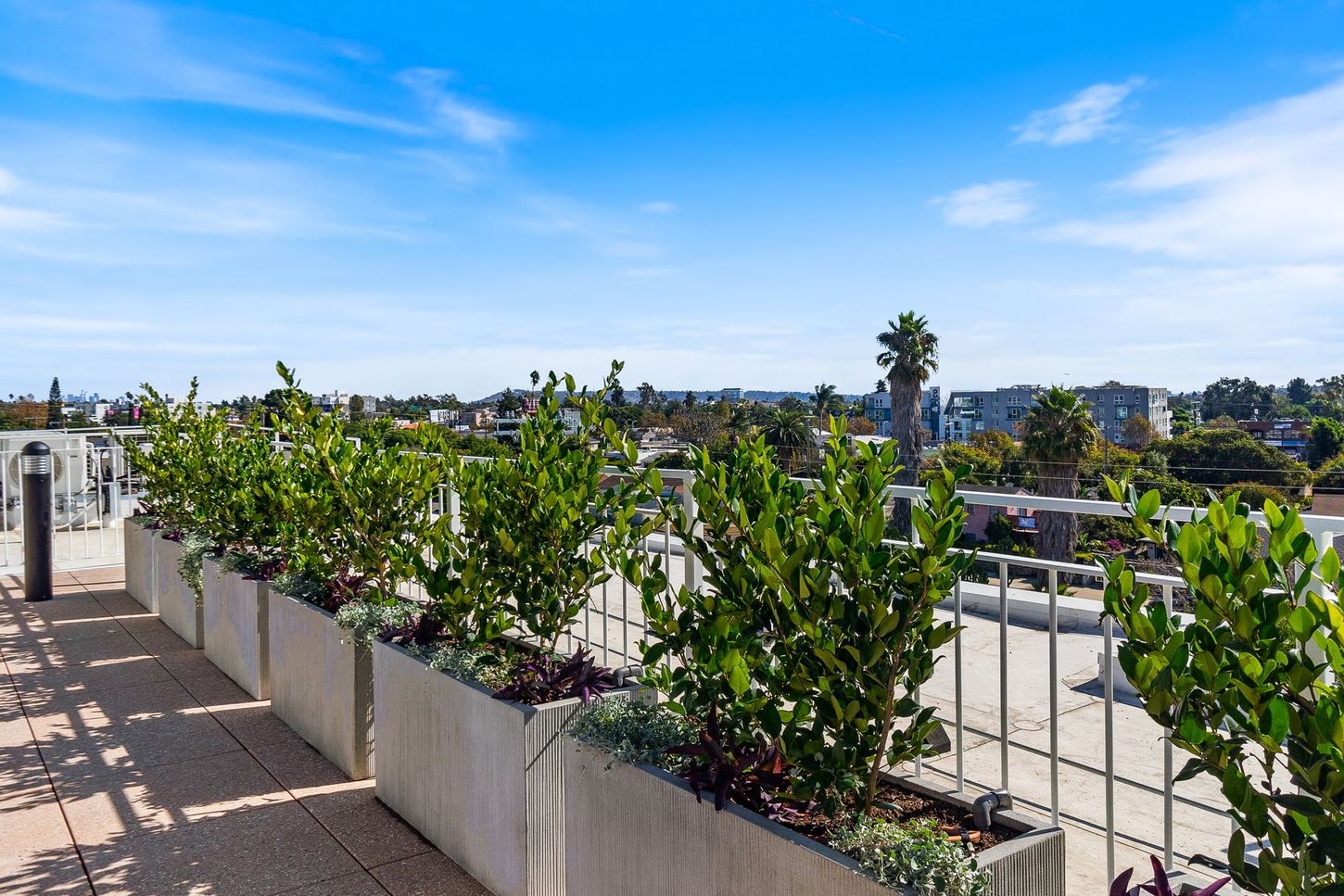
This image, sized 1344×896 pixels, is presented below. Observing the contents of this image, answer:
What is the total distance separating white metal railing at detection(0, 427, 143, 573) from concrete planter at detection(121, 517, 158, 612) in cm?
184

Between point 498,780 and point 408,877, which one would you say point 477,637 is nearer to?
point 498,780

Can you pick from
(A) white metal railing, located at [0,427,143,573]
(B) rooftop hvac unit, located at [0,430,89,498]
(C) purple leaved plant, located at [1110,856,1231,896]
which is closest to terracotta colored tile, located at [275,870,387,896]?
(C) purple leaved plant, located at [1110,856,1231,896]

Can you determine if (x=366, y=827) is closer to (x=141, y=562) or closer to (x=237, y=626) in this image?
(x=237, y=626)

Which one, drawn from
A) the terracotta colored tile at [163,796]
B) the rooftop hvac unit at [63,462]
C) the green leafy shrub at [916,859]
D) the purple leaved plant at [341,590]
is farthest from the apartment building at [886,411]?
the green leafy shrub at [916,859]

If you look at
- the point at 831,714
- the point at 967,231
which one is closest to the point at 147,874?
the point at 831,714

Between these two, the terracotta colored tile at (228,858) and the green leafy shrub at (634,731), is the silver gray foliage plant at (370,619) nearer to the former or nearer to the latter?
the terracotta colored tile at (228,858)

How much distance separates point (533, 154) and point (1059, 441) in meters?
26.1

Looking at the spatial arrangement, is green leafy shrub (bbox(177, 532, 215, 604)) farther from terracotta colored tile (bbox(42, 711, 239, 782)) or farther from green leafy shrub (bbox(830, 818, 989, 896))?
green leafy shrub (bbox(830, 818, 989, 896))

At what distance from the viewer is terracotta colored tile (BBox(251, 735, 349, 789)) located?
10.6 feet

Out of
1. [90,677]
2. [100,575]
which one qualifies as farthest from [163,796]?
[100,575]

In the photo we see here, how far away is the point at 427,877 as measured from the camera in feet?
8.32

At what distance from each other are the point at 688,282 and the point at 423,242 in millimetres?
13797

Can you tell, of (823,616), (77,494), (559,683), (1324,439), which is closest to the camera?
(823,616)

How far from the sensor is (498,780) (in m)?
2.38
